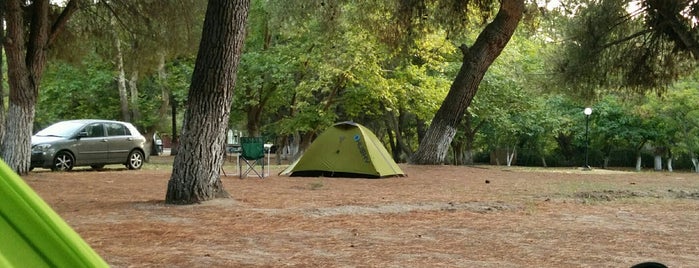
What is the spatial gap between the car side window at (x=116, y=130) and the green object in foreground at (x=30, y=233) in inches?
684

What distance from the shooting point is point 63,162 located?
16.1 meters

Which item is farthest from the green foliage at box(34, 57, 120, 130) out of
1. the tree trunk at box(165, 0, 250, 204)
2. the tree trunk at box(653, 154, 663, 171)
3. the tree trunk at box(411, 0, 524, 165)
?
the tree trunk at box(653, 154, 663, 171)

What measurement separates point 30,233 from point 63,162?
1648 cm

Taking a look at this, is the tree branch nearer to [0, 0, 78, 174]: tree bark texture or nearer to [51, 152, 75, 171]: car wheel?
[0, 0, 78, 174]: tree bark texture

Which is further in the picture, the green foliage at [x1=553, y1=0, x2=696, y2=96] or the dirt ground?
the green foliage at [x1=553, y1=0, x2=696, y2=96]

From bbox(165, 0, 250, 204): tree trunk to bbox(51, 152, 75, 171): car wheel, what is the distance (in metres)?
8.90

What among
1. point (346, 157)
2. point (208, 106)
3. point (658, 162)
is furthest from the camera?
point (658, 162)

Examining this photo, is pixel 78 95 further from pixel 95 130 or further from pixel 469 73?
pixel 469 73

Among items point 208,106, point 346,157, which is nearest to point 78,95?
point 346,157

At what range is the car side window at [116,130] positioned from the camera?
1742 cm

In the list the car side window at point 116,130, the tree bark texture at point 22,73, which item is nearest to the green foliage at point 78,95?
the car side window at point 116,130

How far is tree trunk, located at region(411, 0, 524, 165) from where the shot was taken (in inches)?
670

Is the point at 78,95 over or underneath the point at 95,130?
over

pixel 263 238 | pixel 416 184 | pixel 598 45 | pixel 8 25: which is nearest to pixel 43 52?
pixel 8 25
